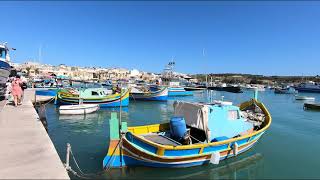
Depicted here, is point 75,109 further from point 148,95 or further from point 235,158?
point 148,95

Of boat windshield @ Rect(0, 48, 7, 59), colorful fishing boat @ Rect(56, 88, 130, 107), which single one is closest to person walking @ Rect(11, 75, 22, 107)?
boat windshield @ Rect(0, 48, 7, 59)

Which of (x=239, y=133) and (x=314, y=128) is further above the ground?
(x=239, y=133)

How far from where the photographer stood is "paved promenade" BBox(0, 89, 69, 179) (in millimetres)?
7910

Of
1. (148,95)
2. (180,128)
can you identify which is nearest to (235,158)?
(180,128)

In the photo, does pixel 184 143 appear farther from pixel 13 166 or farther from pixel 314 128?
pixel 314 128

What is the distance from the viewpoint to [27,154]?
376 inches

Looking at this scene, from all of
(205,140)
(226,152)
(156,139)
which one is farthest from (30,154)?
(226,152)

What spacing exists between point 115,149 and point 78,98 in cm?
2256

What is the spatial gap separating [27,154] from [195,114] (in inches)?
284

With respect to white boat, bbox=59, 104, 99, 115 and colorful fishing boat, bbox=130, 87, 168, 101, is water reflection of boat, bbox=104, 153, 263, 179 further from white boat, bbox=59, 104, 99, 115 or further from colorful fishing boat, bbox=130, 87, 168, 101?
colorful fishing boat, bbox=130, 87, 168, 101

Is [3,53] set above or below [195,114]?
above

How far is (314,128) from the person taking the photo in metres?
25.1

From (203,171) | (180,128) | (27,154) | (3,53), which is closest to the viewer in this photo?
(27,154)

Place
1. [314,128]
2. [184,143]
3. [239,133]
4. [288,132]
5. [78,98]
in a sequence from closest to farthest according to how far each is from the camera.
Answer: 1. [184,143]
2. [239,133]
3. [288,132]
4. [314,128]
5. [78,98]
